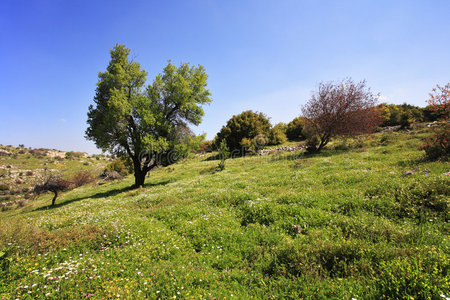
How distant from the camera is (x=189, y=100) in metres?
20.4

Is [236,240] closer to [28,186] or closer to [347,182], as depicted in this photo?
[347,182]

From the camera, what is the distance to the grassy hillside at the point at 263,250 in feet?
12.4

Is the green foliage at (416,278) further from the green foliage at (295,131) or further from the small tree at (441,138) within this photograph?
the green foliage at (295,131)

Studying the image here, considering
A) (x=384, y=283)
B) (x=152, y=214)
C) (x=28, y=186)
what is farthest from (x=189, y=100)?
(x=28, y=186)

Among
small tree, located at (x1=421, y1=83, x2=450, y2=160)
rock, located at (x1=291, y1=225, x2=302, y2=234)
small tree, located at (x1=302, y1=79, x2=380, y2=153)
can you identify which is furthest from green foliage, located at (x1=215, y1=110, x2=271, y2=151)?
rock, located at (x1=291, y1=225, x2=302, y2=234)

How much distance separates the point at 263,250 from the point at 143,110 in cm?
1679

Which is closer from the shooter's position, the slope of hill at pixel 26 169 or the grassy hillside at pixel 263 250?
the grassy hillside at pixel 263 250

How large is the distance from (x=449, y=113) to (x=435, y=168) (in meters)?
5.99

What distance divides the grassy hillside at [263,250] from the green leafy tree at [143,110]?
11.0 meters

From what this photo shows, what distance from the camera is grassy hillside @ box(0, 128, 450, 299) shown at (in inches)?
149

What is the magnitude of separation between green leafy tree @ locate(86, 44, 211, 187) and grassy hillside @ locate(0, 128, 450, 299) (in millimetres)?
11026

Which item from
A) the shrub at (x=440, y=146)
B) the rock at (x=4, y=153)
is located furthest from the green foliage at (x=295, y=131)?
the rock at (x=4, y=153)

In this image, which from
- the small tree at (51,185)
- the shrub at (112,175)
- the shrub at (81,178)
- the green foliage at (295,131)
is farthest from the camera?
the green foliage at (295,131)

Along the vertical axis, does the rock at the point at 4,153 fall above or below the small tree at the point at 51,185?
above
